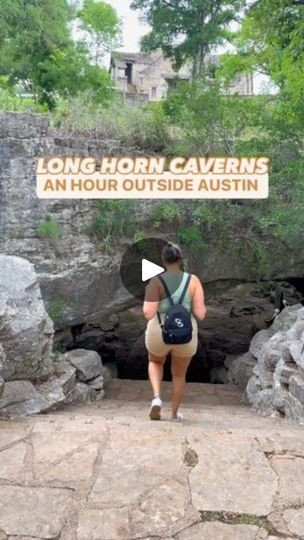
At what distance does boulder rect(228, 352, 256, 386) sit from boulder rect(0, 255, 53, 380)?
455cm

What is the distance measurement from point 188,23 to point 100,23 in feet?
13.5

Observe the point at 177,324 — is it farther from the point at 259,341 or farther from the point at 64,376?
the point at 259,341

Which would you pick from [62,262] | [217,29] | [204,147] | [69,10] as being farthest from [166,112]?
[69,10]

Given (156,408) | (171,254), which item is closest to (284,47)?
(171,254)

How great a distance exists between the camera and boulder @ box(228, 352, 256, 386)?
878 cm

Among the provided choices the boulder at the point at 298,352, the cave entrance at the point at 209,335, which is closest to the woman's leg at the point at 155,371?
the boulder at the point at 298,352

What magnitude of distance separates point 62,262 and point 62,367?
2.51 metres

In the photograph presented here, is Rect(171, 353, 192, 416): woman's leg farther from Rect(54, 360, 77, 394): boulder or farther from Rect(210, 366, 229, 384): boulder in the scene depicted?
Rect(210, 366, 229, 384): boulder

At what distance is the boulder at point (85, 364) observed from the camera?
775 centimetres

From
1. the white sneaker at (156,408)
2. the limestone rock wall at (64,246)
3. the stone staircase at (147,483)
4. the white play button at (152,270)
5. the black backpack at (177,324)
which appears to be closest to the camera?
the stone staircase at (147,483)

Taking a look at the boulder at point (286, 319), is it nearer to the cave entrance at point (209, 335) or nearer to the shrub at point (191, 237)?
the cave entrance at point (209, 335)

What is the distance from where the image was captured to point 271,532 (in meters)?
1.87

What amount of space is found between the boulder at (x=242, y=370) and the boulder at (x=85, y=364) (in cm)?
291

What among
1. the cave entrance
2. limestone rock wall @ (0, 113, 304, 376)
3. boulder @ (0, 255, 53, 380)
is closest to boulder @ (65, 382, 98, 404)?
boulder @ (0, 255, 53, 380)
